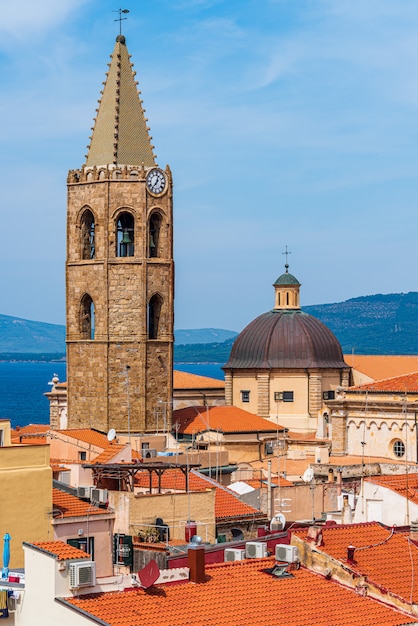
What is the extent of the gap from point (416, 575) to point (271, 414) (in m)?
51.3

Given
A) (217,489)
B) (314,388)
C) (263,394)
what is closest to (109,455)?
(217,489)

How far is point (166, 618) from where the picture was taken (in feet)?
72.6

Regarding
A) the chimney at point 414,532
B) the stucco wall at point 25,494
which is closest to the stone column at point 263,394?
the chimney at point 414,532

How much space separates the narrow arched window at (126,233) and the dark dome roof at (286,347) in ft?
44.6

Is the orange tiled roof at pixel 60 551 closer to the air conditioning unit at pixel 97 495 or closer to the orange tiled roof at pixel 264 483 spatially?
the air conditioning unit at pixel 97 495

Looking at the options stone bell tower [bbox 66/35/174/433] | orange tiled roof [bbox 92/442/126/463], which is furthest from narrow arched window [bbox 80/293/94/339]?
orange tiled roof [bbox 92/442/126/463]

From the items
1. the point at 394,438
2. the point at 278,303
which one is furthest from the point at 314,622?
the point at 278,303

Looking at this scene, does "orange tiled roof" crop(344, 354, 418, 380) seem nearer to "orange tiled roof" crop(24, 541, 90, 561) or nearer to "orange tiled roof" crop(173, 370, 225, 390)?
"orange tiled roof" crop(173, 370, 225, 390)

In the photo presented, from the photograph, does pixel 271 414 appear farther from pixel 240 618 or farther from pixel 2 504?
pixel 240 618

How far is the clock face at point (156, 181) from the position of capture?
219 feet

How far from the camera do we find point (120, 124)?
66625 millimetres

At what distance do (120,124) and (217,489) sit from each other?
27872 mm

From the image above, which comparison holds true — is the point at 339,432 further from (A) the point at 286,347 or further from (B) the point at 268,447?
(A) the point at 286,347

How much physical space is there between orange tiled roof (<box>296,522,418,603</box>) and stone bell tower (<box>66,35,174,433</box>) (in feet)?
123
